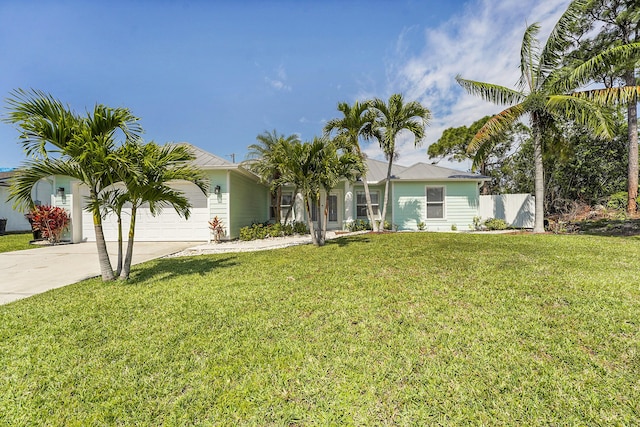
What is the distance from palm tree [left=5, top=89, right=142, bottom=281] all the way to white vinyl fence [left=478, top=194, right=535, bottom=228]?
1414cm

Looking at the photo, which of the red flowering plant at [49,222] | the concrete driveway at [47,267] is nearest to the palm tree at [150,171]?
the concrete driveway at [47,267]

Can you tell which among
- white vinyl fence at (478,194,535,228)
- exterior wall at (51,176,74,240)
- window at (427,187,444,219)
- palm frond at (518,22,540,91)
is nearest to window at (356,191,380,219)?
window at (427,187,444,219)

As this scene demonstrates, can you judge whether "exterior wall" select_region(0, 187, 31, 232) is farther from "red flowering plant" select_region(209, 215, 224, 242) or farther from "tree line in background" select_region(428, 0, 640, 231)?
"tree line in background" select_region(428, 0, 640, 231)

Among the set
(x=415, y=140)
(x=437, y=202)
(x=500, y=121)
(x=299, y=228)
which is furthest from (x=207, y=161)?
(x=500, y=121)

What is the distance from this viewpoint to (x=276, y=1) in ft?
26.9

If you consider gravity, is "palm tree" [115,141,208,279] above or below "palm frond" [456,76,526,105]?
below

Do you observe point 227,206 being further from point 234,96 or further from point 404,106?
point 404,106

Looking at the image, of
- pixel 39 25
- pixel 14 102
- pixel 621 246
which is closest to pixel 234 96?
pixel 39 25

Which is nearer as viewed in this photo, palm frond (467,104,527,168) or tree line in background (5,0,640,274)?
tree line in background (5,0,640,274)

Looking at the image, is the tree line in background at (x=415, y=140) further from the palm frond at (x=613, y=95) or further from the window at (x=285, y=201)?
the window at (x=285, y=201)

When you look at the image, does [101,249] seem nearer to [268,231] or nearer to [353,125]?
[268,231]

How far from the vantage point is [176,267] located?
19.4 ft

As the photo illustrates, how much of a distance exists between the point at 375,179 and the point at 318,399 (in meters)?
13.0

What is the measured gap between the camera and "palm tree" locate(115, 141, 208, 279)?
4285 mm
